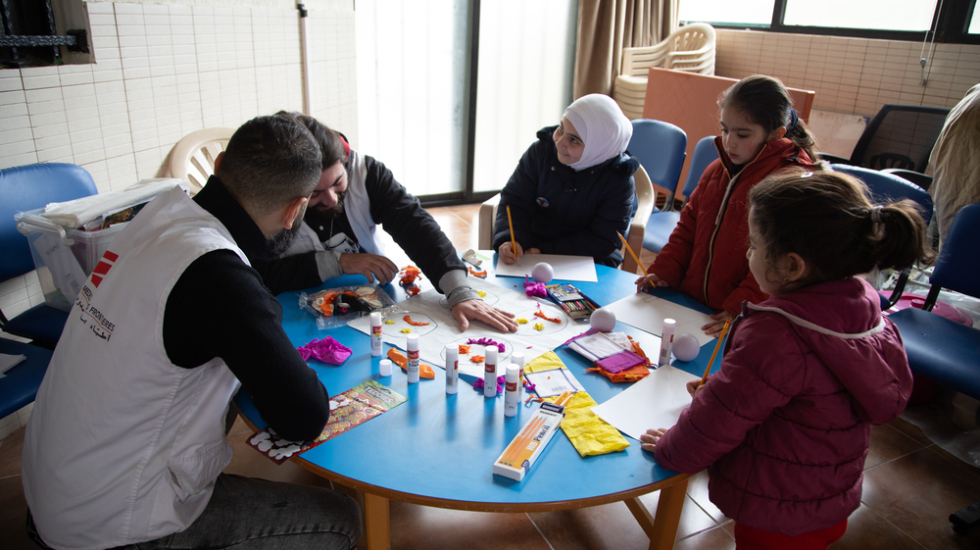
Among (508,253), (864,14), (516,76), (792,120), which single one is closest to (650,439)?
(508,253)

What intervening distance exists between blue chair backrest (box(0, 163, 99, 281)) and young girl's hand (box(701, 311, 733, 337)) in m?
2.07

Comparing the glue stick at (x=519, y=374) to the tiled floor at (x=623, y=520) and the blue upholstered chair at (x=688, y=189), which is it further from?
the blue upholstered chair at (x=688, y=189)

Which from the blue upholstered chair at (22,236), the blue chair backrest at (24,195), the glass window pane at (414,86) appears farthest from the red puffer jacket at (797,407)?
the glass window pane at (414,86)

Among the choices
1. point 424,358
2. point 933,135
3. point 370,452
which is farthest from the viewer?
point 933,135

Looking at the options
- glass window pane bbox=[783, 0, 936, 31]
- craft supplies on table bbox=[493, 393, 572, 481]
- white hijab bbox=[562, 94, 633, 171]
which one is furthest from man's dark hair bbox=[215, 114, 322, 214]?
glass window pane bbox=[783, 0, 936, 31]

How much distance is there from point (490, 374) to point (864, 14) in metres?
Result: 4.61

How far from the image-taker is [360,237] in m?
A: 2.04

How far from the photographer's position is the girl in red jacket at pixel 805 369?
1049mm

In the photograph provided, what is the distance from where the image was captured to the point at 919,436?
236 cm

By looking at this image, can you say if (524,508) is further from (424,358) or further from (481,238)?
(481,238)

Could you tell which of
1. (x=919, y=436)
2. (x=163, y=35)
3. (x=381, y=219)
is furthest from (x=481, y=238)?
(x=919, y=436)

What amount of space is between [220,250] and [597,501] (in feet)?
2.57

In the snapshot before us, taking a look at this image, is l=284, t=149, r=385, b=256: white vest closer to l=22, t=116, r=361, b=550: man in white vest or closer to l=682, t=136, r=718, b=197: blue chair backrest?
l=22, t=116, r=361, b=550: man in white vest

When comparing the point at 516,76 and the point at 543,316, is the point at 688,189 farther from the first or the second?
the point at 516,76
